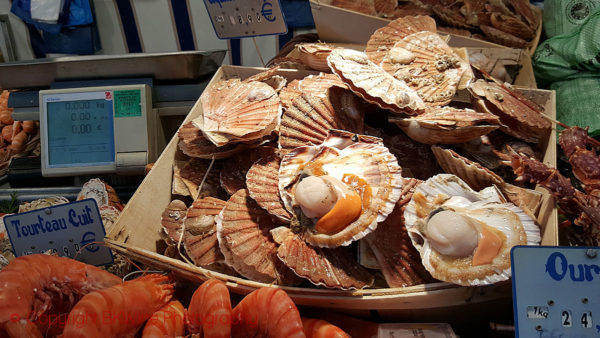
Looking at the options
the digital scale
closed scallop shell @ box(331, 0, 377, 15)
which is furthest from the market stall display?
closed scallop shell @ box(331, 0, 377, 15)

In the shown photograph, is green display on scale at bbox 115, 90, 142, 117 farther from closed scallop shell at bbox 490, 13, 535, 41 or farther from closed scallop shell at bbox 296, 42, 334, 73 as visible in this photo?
closed scallop shell at bbox 490, 13, 535, 41

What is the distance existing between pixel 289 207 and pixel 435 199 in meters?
0.35

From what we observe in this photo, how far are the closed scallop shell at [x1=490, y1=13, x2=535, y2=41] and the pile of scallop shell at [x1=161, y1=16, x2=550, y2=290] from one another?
649mm

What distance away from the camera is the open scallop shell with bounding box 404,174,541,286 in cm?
83

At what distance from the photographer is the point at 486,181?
100cm

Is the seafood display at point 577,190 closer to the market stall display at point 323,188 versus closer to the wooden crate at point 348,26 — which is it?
the market stall display at point 323,188

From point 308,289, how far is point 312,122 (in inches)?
19.1

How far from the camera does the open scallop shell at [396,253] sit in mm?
935

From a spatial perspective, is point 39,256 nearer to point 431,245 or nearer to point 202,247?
point 202,247

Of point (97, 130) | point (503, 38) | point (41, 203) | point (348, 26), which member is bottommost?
point (41, 203)

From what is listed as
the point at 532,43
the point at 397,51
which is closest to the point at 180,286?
the point at 397,51

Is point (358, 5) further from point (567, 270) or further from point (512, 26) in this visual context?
point (567, 270)

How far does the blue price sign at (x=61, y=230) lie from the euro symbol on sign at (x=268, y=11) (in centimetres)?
88

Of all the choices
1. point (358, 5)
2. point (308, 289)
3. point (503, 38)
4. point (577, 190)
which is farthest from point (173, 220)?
point (503, 38)
